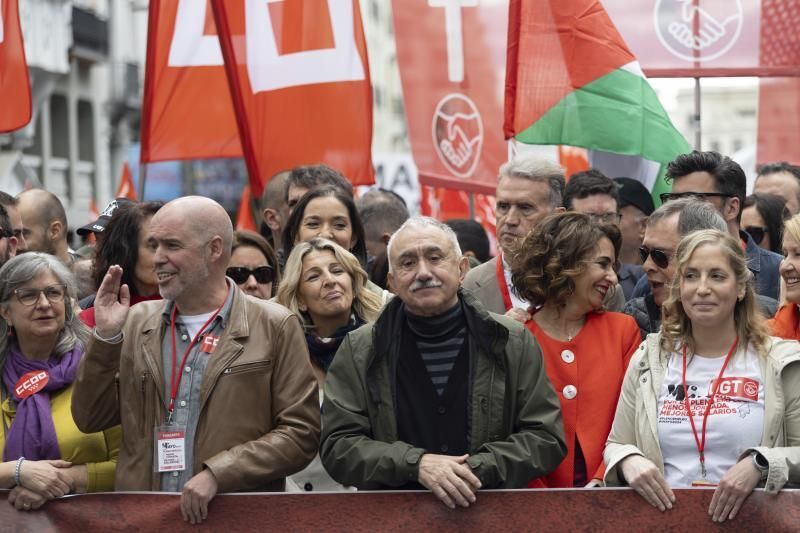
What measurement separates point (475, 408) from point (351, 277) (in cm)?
131

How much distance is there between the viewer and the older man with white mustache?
4586 mm

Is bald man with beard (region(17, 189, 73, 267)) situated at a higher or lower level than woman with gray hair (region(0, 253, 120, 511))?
higher

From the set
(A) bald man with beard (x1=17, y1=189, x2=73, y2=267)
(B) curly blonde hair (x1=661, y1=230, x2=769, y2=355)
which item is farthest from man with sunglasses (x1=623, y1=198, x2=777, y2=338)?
(A) bald man with beard (x1=17, y1=189, x2=73, y2=267)

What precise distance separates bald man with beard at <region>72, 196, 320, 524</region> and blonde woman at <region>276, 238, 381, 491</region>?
2.32 ft

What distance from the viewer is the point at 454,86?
30.6 feet

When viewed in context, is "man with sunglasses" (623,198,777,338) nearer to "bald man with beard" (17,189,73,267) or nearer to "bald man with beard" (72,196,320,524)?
"bald man with beard" (72,196,320,524)

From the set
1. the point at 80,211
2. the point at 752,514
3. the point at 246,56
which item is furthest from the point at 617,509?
the point at 80,211

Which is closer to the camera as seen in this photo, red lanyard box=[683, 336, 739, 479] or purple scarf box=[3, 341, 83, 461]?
red lanyard box=[683, 336, 739, 479]

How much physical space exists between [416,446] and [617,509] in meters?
0.67

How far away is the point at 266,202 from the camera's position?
309 inches

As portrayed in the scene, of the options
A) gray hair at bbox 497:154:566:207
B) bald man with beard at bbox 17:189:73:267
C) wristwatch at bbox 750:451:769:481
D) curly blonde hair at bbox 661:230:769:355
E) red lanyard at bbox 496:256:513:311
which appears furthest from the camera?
bald man with beard at bbox 17:189:73:267

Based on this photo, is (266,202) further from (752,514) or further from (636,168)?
(752,514)

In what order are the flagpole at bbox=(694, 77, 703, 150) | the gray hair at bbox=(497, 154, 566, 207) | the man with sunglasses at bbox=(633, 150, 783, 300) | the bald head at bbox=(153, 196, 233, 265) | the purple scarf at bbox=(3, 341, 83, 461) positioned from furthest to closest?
the flagpole at bbox=(694, 77, 703, 150)
the gray hair at bbox=(497, 154, 566, 207)
the man with sunglasses at bbox=(633, 150, 783, 300)
the purple scarf at bbox=(3, 341, 83, 461)
the bald head at bbox=(153, 196, 233, 265)

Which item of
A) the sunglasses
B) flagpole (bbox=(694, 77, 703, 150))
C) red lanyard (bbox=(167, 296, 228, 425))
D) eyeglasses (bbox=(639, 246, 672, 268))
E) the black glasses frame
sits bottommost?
red lanyard (bbox=(167, 296, 228, 425))
